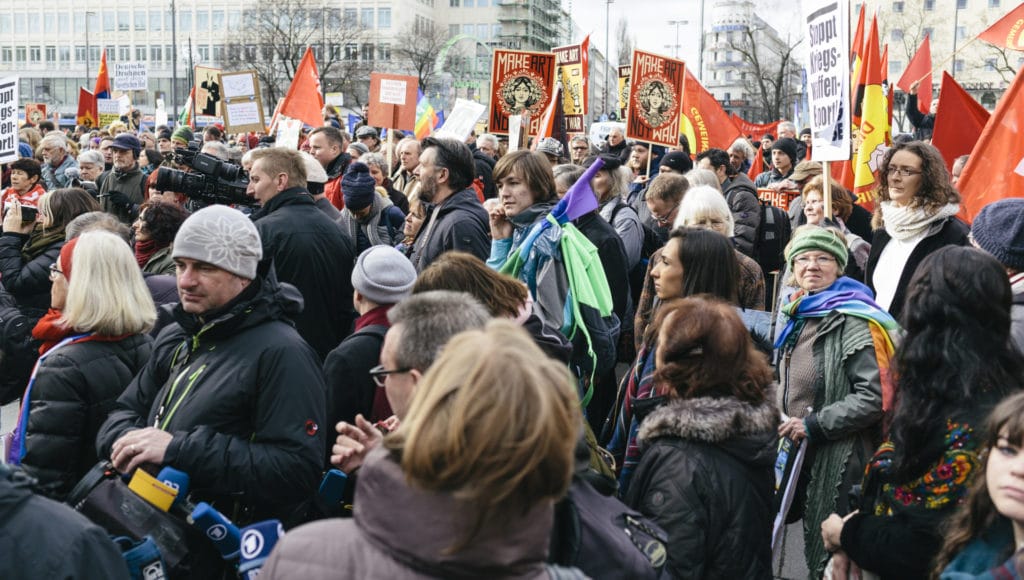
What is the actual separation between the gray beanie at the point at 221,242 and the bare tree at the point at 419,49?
8003 centimetres

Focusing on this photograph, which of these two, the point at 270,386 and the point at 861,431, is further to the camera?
the point at 861,431

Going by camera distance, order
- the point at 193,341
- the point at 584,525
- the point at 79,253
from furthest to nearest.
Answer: the point at 79,253, the point at 193,341, the point at 584,525

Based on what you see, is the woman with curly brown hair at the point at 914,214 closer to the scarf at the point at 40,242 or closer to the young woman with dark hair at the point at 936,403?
the young woman with dark hair at the point at 936,403

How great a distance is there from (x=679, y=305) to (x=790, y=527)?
3.20m

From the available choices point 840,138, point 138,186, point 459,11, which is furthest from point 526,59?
point 459,11

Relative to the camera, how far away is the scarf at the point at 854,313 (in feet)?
12.7

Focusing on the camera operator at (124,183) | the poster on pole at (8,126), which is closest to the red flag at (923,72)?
the camera operator at (124,183)

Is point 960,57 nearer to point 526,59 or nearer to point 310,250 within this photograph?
point 526,59

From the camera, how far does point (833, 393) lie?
3924 millimetres

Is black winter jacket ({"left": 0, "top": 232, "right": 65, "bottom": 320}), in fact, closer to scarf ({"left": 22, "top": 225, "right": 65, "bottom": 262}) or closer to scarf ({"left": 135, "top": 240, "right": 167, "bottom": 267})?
scarf ({"left": 22, "top": 225, "right": 65, "bottom": 262})

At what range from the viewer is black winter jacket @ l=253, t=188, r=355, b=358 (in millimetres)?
5340

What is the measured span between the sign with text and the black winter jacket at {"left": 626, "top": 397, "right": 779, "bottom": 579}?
9.42 meters

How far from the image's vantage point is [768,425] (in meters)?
3.00

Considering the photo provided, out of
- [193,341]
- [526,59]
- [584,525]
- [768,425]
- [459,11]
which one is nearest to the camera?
[584,525]
